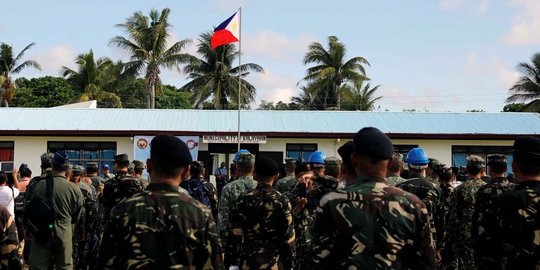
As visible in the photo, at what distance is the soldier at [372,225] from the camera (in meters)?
3.59

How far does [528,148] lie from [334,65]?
49792 mm

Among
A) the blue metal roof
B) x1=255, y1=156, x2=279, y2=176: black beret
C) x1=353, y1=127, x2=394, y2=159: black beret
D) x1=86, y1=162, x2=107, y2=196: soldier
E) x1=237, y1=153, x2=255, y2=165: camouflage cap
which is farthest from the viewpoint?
the blue metal roof

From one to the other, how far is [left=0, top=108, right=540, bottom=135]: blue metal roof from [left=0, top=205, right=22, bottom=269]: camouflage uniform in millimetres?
22718

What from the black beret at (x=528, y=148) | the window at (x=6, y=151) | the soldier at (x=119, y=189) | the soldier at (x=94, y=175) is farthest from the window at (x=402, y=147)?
the black beret at (x=528, y=148)

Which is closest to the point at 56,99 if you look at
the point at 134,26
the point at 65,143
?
the point at 134,26

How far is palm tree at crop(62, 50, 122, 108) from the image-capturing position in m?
54.2

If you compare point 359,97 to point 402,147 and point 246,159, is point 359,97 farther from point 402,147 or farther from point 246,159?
point 246,159

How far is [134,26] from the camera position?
5128 centimetres

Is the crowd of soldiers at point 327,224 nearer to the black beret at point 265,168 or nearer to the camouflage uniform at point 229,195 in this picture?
the black beret at point 265,168

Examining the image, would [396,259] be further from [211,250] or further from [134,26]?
[134,26]

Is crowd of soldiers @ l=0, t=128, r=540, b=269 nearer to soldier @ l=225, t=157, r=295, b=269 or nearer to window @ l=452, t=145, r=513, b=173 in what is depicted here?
soldier @ l=225, t=157, r=295, b=269

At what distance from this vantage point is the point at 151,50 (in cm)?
5022

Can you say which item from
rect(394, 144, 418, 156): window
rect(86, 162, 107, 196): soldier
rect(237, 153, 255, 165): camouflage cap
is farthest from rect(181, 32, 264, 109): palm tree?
rect(237, 153, 255, 165): camouflage cap

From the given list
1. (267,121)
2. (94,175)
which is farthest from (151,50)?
(94,175)
